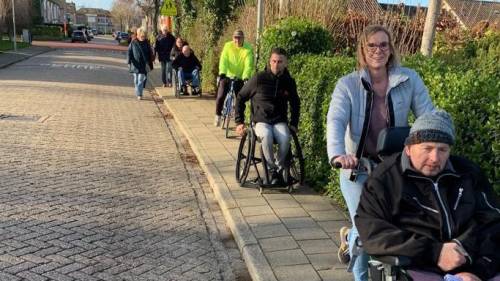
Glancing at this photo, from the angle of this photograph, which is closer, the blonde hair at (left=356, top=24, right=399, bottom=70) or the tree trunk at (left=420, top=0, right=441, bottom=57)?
the blonde hair at (left=356, top=24, right=399, bottom=70)

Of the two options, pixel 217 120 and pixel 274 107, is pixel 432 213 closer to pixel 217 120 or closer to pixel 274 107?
pixel 274 107

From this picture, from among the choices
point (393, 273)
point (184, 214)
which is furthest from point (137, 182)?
point (393, 273)

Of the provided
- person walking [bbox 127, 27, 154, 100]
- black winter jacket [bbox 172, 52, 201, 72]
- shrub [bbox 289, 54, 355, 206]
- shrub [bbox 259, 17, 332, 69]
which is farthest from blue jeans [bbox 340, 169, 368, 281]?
person walking [bbox 127, 27, 154, 100]

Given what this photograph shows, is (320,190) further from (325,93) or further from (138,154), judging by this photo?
(138,154)

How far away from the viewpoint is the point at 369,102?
329 centimetres

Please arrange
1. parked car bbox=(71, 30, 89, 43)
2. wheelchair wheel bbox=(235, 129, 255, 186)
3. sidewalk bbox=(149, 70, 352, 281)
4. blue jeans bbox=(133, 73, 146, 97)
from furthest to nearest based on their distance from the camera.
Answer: parked car bbox=(71, 30, 89, 43), blue jeans bbox=(133, 73, 146, 97), wheelchair wheel bbox=(235, 129, 255, 186), sidewalk bbox=(149, 70, 352, 281)

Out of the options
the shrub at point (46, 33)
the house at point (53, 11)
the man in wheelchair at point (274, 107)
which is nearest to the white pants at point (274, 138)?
the man in wheelchair at point (274, 107)

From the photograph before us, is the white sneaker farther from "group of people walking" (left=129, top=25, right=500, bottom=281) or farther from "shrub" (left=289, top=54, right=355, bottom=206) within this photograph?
"group of people walking" (left=129, top=25, right=500, bottom=281)

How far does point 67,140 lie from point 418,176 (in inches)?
291

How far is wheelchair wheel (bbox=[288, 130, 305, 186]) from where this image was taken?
580 centimetres

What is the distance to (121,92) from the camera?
54.0 feet

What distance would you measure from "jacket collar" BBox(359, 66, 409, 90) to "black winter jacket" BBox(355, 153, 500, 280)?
78 cm

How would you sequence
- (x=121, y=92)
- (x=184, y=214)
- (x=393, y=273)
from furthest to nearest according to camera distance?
(x=121, y=92) → (x=184, y=214) → (x=393, y=273)

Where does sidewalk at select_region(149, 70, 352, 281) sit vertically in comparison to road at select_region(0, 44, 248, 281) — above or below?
above
